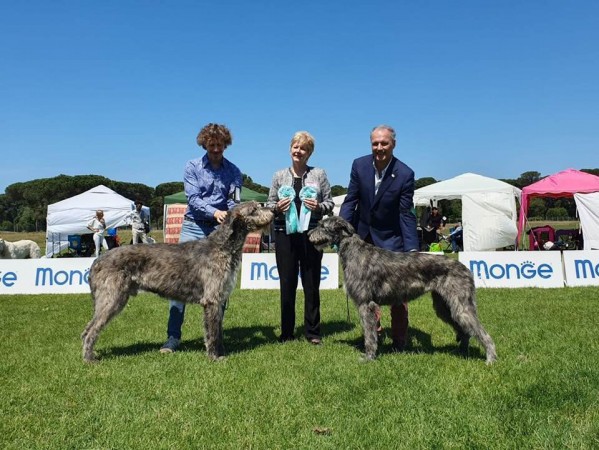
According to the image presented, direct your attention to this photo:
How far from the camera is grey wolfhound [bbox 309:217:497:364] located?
522cm

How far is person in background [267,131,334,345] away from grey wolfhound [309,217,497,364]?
0.72m

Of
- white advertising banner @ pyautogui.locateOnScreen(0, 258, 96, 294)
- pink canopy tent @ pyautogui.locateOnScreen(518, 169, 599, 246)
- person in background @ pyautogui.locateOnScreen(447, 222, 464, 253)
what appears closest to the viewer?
white advertising banner @ pyautogui.locateOnScreen(0, 258, 96, 294)

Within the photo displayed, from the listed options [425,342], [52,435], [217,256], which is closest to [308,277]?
[217,256]

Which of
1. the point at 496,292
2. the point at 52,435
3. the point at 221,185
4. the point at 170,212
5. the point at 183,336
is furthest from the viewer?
the point at 170,212

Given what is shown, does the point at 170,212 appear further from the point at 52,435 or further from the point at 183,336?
the point at 52,435

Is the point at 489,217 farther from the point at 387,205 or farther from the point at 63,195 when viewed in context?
the point at 63,195

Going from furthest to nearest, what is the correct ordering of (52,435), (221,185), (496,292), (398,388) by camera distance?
(496,292), (221,185), (398,388), (52,435)

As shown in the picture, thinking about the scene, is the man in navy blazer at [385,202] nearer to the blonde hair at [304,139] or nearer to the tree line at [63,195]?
the blonde hair at [304,139]

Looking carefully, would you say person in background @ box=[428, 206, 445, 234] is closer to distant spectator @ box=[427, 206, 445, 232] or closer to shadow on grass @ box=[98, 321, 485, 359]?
distant spectator @ box=[427, 206, 445, 232]

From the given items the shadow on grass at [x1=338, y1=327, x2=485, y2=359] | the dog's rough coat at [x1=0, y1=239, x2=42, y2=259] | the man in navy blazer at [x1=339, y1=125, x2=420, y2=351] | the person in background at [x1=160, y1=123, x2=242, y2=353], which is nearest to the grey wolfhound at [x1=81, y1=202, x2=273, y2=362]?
the person in background at [x1=160, y1=123, x2=242, y2=353]

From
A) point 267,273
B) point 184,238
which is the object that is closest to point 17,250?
point 267,273

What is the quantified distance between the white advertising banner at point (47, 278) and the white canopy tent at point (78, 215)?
1260 cm

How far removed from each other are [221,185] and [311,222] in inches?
52.5

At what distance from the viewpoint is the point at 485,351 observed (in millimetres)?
5250
